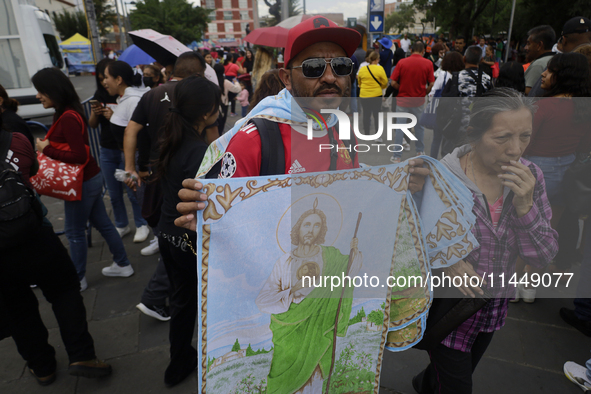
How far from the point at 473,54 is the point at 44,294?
5.31 metres

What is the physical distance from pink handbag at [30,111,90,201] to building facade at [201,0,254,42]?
90507mm

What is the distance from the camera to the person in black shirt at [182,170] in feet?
7.35

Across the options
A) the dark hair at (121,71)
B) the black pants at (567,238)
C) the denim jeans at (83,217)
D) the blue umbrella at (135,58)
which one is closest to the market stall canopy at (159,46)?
the dark hair at (121,71)

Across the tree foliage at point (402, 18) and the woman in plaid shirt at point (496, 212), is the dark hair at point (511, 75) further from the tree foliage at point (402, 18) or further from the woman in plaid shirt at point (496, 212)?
the tree foliage at point (402, 18)

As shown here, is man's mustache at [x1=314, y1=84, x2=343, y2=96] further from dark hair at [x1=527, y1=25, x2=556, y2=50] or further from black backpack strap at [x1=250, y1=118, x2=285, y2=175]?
dark hair at [x1=527, y1=25, x2=556, y2=50]

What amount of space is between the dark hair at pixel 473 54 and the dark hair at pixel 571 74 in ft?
7.32

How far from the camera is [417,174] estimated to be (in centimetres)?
154

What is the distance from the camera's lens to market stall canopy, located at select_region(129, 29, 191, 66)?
4.04 m

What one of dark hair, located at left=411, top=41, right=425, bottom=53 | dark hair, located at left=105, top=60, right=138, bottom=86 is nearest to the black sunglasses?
dark hair, located at left=105, top=60, right=138, bottom=86

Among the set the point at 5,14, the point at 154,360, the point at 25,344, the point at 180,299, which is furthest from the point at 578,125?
the point at 5,14

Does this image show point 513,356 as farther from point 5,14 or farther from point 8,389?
point 5,14

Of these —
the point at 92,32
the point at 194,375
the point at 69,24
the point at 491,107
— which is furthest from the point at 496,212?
the point at 69,24

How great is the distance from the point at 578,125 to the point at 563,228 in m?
1.10

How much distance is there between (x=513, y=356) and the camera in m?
2.79
